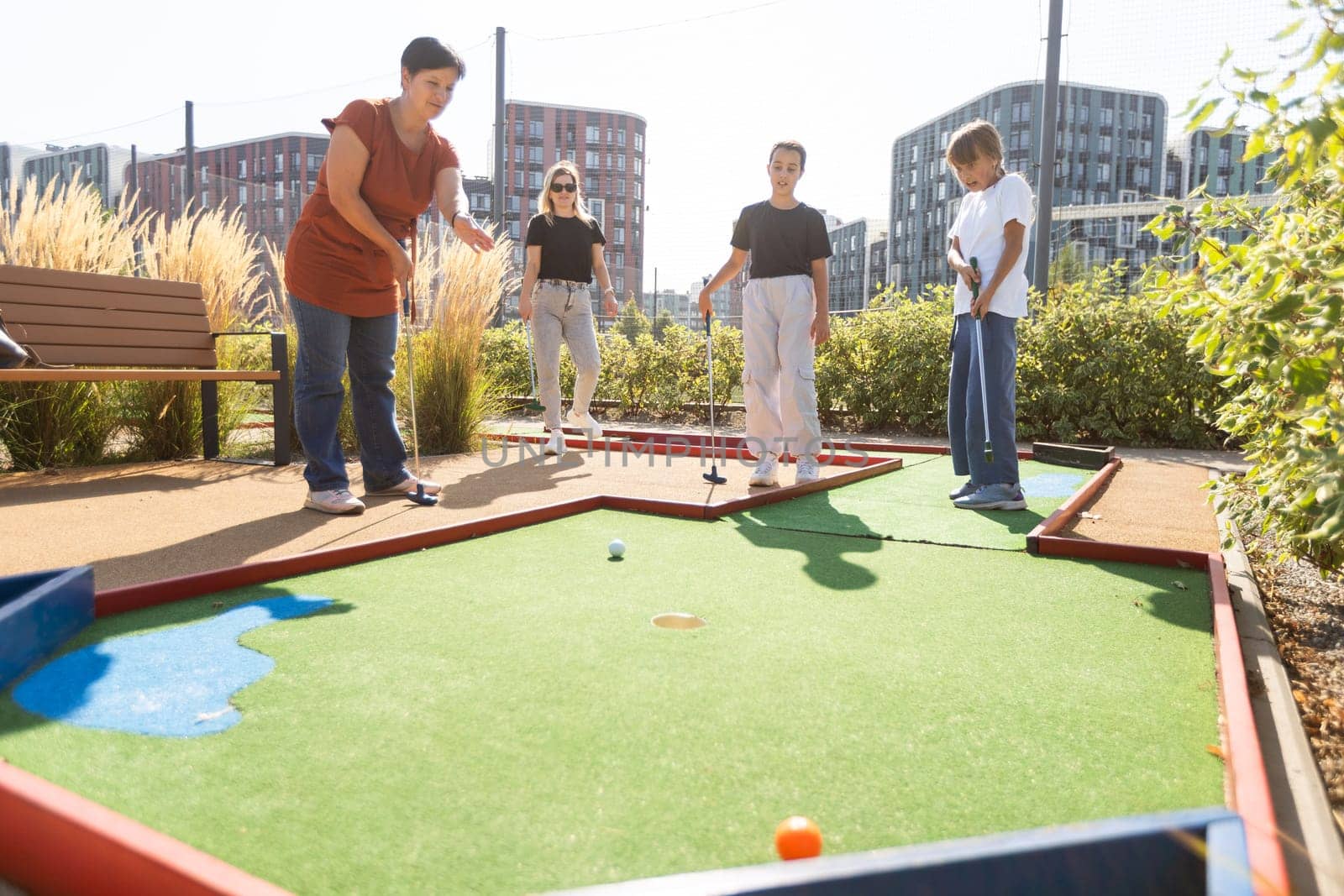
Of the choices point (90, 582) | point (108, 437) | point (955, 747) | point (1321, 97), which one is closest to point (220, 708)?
point (90, 582)

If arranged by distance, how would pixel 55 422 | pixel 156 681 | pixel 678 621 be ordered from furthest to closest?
1. pixel 55 422
2. pixel 678 621
3. pixel 156 681

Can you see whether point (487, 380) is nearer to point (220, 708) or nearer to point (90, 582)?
point (90, 582)

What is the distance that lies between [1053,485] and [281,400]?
181 inches

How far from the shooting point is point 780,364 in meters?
4.78

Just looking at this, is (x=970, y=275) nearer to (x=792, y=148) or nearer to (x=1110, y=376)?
(x=792, y=148)

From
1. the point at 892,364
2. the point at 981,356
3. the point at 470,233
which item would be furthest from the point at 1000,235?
the point at 892,364

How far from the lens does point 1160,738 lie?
63.0 inches

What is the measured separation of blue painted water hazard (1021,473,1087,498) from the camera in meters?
4.72

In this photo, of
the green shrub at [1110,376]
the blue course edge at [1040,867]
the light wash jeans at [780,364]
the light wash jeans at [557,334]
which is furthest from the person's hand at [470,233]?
the green shrub at [1110,376]

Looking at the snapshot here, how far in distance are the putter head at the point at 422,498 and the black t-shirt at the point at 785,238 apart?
6.61 feet

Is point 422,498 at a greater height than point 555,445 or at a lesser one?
lesser

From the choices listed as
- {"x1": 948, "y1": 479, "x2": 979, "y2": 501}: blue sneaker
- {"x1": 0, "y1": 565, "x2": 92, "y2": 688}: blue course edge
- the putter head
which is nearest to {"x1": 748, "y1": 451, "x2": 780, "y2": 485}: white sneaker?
{"x1": 948, "y1": 479, "x2": 979, "y2": 501}: blue sneaker

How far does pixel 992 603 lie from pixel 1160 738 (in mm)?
896

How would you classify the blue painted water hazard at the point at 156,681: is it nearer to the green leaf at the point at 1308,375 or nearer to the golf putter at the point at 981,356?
Answer: the green leaf at the point at 1308,375
